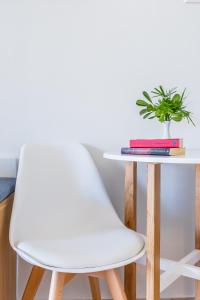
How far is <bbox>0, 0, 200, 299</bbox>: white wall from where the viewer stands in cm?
142

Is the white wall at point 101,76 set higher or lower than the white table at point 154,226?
higher

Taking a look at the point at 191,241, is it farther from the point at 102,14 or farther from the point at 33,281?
the point at 102,14

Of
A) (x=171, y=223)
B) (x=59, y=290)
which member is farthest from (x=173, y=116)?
(x=59, y=290)

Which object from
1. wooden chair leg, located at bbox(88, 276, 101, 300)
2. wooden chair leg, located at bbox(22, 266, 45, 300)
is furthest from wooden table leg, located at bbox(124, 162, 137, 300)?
wooden chair leg, located at bbox(22, 266, 45, 300)

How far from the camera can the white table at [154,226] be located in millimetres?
980

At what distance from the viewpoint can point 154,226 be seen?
Result: 100 centimetres

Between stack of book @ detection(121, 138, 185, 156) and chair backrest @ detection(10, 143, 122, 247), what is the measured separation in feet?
0.92

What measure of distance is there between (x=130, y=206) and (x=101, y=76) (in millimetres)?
635

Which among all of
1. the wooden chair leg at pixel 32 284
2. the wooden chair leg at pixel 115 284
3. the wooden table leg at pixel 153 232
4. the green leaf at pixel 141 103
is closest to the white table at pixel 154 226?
the wooden table leg at pixel 153 232

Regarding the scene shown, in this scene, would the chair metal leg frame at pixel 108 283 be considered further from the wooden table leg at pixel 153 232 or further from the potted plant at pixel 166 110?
the potted plant at pixel 166 110

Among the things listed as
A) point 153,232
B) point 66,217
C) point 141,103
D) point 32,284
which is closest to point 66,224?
point 66,217

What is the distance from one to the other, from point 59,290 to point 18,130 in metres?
0.78

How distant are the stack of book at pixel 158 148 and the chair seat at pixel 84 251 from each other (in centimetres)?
31

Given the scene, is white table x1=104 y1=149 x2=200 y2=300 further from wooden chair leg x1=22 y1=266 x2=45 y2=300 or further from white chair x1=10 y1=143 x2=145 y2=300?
wooden chair leg x1=22 y1=266 x2=45 y2=300
